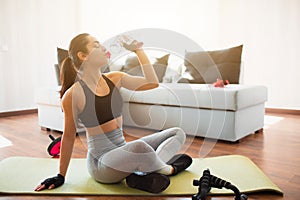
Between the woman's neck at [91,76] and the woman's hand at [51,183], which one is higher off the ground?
the woman's neck at [91,76]

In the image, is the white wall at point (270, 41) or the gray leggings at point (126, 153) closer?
the gray leggings at point (126, 153)

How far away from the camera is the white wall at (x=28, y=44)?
3832 mm

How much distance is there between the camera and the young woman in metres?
1.28

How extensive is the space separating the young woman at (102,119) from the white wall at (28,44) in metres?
2.88

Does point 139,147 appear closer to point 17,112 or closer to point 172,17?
point 17,112

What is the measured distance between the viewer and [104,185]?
4.81ft

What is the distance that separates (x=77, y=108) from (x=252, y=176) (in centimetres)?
97

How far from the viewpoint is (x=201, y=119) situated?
235cm

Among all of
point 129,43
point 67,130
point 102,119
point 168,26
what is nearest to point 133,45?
point 129,43

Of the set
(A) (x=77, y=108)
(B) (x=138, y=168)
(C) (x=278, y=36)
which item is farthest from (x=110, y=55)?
(C) (x=278, y=36)

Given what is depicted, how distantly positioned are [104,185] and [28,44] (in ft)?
10.6

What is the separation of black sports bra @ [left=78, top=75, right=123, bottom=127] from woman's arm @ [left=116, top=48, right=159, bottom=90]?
0.22ft

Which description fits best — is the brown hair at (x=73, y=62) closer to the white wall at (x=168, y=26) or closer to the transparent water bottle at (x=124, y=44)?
the transparent water bottle at (x=124, y=44)

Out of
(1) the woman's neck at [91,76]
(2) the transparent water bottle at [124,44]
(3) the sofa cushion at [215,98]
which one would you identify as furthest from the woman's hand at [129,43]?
(3) the sofa cushion at [215,98]
